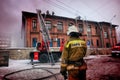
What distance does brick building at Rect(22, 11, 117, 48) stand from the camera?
20.1m

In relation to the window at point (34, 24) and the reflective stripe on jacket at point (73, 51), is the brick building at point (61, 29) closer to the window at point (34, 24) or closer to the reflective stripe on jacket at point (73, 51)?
the window at point (34, 24)

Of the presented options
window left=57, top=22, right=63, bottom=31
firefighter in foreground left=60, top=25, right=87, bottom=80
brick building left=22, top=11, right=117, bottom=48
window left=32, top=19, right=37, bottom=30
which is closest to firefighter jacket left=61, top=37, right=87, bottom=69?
firefighter in foreground left=60, top=25, right=87, bottom=80

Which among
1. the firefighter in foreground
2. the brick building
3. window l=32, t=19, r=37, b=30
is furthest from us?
window l=32, t=19, r=37, b=30

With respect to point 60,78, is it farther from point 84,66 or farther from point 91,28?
point 91,28

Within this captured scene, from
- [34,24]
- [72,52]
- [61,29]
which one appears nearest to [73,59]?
[72,52]

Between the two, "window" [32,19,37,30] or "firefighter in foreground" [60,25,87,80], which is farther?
"window" [32,19,37,30]

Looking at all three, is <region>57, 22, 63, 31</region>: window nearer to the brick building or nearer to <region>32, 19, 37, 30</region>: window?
the brick building

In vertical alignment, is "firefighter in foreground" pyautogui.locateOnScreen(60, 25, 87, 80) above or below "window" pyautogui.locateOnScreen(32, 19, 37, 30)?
below

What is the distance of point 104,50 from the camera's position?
74.2 ft

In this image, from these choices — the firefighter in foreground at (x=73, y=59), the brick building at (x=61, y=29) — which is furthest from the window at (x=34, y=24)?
the firefighter in foreground at (x=73, y=59)

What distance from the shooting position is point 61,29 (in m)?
23.2

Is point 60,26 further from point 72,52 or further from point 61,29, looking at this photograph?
point 72,52

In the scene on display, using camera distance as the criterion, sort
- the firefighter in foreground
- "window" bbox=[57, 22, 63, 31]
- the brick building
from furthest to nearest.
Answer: "window" bbox=[57, 22, 63, 31]
the brick building
the firefighter in foreground

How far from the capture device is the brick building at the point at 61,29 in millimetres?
20092
